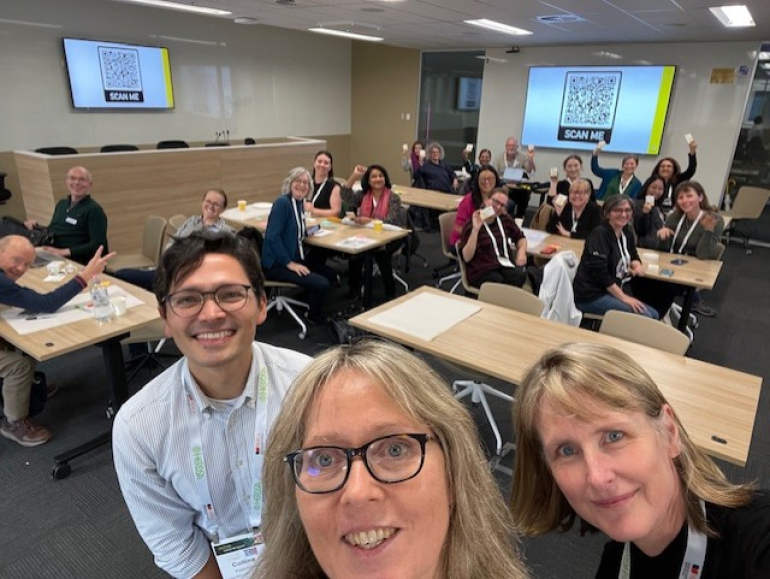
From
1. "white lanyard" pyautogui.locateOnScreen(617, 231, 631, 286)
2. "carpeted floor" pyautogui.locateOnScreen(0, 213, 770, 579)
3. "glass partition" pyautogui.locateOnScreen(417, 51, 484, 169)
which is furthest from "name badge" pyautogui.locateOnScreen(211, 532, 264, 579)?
"glass partition" pyautogui.locateOnScreen(417, 51, 484, 169)

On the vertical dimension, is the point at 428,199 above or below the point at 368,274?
above

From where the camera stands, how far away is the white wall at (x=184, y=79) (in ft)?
21.9

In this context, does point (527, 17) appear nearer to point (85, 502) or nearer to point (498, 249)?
point (498, 249)

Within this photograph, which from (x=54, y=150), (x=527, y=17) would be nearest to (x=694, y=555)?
(x=527, y=17)

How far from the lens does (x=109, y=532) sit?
7.75 feet

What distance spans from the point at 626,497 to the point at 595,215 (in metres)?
4.33

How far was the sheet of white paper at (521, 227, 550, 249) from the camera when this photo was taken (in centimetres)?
465

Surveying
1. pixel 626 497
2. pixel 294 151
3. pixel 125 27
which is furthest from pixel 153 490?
pixel 125 27

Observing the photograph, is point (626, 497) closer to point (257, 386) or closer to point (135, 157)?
point (257, 386)

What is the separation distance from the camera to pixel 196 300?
1394 mm

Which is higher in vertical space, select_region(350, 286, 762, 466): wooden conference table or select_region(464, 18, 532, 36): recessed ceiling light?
select_region(464, 18, 532, 36): recessed ceiling light

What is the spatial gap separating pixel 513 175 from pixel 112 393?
6981 millimetres

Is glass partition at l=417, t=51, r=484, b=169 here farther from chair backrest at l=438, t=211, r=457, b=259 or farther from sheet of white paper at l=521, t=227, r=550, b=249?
sheet of white paper at l=521, t=227, r=550, b=249

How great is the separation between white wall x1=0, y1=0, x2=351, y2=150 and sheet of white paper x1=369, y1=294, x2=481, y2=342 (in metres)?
6.76
